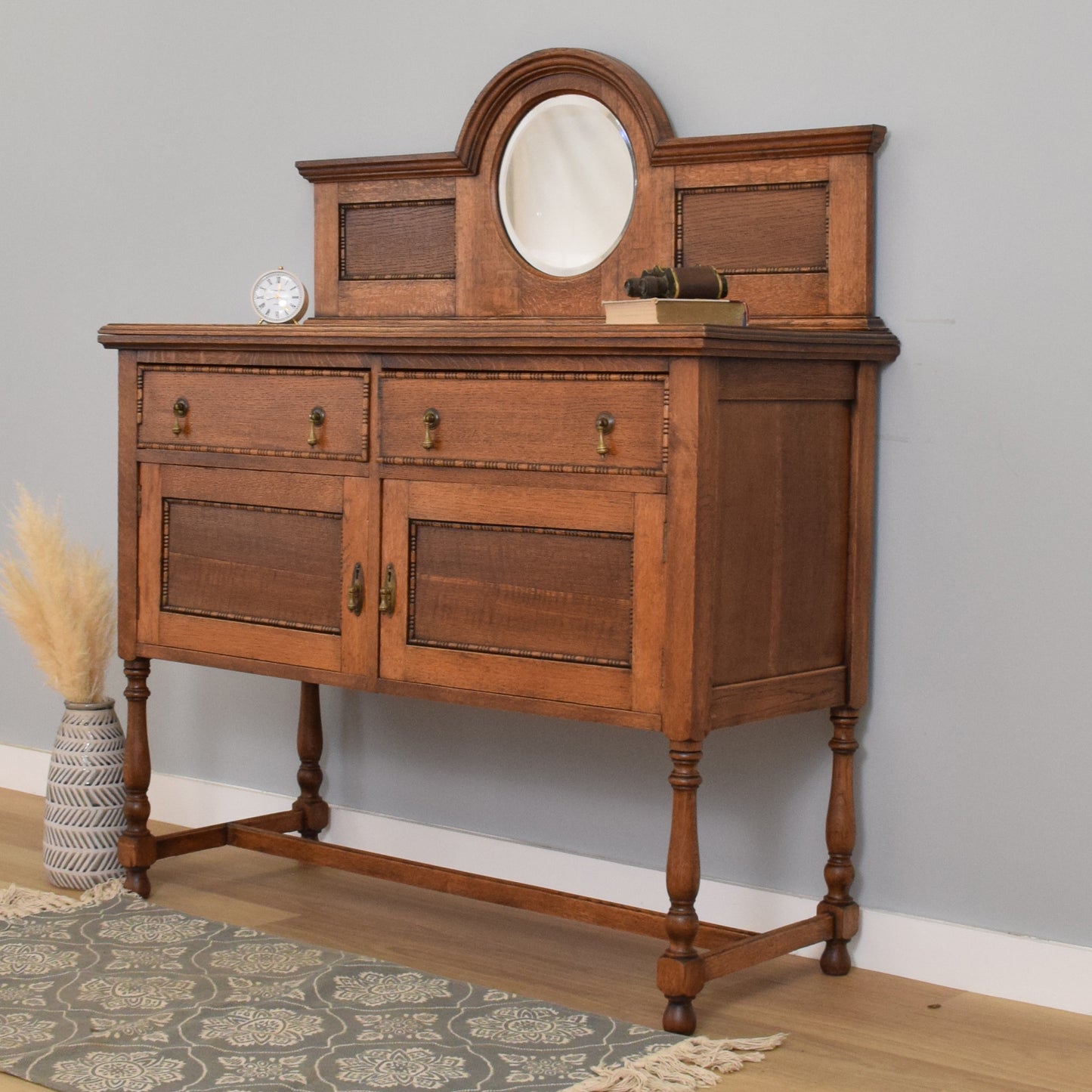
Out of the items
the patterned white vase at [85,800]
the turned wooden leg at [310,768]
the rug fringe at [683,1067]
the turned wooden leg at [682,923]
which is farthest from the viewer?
the turned wooden leg at [310,768]

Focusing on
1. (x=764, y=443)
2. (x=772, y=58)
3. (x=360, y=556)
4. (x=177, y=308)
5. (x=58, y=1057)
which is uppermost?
(x=772, y=58)

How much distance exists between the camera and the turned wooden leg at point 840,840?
2.59 meters

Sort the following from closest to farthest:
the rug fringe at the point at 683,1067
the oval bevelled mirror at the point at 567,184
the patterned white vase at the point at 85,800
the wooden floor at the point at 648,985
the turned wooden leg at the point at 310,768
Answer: the rug fringe at the point at 683,1067 < the wooden floor at the point at 648,985 < the oval bevelled mirror at the point at 567,184 < the patterned white vase at the point at 85,800 < the turned wooden leg at the point at 310,768

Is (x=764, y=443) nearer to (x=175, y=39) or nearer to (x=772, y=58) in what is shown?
(x=772, y=58)

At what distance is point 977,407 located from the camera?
2506 millimetres

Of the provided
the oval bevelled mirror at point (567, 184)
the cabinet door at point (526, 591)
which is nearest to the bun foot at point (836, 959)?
the cabinet door at point (526, 591)

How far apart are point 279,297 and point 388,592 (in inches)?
29.3

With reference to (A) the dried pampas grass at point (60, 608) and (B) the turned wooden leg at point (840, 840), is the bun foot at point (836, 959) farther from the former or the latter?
(A) the dried pampas grass at point (60, 608)

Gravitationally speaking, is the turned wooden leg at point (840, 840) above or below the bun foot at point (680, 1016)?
above

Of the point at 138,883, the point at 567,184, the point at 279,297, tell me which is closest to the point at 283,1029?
the point at 138,883

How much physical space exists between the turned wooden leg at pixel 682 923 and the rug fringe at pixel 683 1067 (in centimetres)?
5

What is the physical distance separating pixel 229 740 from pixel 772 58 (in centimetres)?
184

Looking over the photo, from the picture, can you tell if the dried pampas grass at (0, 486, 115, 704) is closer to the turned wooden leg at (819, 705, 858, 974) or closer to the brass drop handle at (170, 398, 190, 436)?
the brass drop handle at (170, 398, 190, 436)

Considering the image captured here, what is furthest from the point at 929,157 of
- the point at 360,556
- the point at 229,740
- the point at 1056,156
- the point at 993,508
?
the point at 229,740
